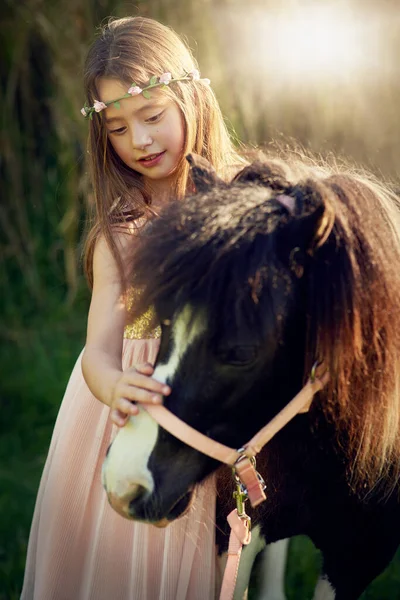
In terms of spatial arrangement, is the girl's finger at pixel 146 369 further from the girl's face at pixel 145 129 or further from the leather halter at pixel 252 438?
the girl's face at pixel 145 129

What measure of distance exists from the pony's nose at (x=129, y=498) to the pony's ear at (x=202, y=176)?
518mm

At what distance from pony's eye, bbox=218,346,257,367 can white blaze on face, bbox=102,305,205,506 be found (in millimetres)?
52

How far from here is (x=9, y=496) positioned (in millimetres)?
2746

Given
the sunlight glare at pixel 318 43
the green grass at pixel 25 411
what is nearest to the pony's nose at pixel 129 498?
the green grass at pixel 25 411

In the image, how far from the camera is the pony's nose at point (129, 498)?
121cm

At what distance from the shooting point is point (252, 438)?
4.17 ft

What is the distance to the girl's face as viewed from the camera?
1627mm

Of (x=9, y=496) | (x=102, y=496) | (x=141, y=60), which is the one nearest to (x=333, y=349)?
(x=102, y=496)

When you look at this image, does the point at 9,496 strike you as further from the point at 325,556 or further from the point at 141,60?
the point at 141,60

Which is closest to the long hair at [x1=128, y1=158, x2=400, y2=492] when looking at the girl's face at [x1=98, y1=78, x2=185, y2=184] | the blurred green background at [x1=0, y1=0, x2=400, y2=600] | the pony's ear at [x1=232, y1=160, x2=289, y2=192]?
the pony's ear at [x1=232, y1=160, x2=289, y2=192]

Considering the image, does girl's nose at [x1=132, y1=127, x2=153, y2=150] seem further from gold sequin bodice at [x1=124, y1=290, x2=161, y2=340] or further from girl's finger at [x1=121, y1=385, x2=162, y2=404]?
girl's finger at [x1=121, y1=385, x2=162, y2=404]

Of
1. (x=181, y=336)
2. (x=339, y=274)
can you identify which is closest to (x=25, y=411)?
(x=181, y=336)

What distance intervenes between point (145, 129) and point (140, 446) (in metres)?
0.72

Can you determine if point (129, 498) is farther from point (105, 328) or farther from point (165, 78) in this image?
point (165, 78)
